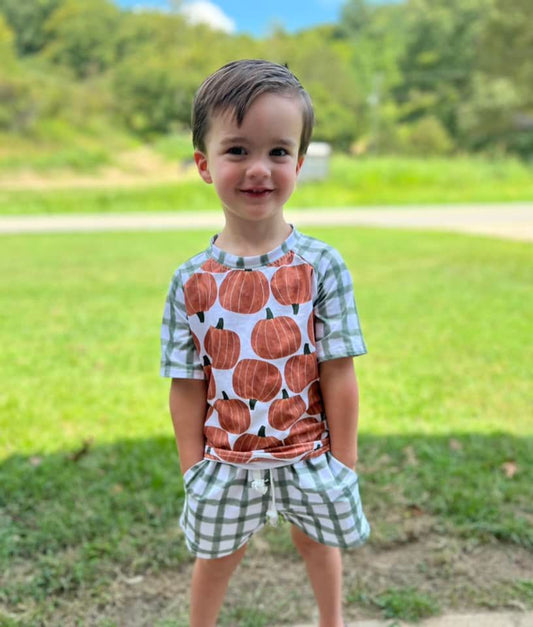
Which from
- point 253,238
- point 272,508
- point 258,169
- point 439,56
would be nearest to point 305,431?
point 272,508

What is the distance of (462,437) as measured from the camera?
10.1 feet

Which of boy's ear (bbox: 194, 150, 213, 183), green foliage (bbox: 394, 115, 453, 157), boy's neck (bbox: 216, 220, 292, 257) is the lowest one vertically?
boy's neck (bbox: 216, 220, 292, 257)

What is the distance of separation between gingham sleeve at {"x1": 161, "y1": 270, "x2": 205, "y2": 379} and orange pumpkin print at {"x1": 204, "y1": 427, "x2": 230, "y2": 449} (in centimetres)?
12

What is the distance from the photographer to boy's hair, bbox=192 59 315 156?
4.41 ft

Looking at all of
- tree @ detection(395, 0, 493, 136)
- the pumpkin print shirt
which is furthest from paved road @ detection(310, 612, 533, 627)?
tree @ detection(395, 0, 493, 136)

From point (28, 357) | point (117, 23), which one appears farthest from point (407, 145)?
point (28, 357)

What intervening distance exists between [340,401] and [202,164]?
1.96 feet

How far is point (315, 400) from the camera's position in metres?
1.55

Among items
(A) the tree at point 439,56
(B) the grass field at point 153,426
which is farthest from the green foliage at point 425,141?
(B) the grass field at point 153,426

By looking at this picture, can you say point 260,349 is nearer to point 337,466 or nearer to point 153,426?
point 337,466

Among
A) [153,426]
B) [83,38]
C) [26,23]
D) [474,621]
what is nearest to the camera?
[474,621]

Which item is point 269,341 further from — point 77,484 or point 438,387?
point 438,387

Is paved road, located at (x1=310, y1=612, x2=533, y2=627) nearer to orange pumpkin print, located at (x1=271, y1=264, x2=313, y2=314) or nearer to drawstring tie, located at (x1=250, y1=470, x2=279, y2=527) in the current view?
drawstring tie, located at (x1=250, y1=470, x2=279, y2=527)

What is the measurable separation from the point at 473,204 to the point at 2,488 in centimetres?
1662
